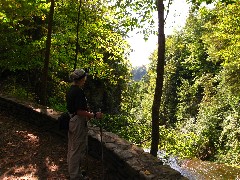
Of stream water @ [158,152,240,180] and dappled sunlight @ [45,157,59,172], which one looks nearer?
dappled sunlight @ [45,157,59,172]

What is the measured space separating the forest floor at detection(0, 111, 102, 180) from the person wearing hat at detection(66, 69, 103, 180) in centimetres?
61

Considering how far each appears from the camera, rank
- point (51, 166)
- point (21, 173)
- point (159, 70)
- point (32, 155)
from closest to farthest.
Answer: point (21, 173), point (51, 166), point (32, 155), point (159, 70)

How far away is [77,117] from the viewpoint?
19.2 ft

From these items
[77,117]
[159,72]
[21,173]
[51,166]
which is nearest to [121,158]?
[77,117]

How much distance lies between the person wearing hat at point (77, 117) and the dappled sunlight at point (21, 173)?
117cm

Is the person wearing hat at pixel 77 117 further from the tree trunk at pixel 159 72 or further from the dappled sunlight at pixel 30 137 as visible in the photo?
the tree trunk at pixel 159 72

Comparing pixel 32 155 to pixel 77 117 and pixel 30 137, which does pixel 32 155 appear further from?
pixel 77 117

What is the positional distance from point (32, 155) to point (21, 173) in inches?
40.1

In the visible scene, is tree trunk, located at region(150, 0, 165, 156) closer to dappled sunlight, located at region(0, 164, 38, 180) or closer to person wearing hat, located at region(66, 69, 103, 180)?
person wearing hat, located at region(66, 69, 103, 180)

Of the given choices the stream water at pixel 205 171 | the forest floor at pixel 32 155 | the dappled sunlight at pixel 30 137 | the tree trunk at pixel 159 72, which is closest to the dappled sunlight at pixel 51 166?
the forest floor at pixel 32 155

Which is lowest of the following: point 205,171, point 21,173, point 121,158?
point 205,171

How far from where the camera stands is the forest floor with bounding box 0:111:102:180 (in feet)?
21.8

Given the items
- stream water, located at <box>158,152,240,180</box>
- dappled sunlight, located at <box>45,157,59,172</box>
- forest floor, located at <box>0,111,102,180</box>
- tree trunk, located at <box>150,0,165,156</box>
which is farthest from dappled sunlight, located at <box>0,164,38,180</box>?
stream water, located at <box>158,152,240,180</box>

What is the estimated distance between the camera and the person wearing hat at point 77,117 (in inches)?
223
